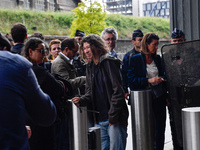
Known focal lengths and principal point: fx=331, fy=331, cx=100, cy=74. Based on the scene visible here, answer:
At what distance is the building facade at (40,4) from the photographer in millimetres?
33375

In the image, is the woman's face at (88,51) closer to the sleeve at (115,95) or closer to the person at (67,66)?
the sleeve at (115,95)

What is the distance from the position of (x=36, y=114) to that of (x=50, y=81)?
3.74 ft

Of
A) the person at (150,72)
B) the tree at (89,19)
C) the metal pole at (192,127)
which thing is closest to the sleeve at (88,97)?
the person at (150,72)

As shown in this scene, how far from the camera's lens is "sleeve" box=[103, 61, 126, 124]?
350 cm

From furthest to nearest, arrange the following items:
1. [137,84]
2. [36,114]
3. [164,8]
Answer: [164,8], [137,84], [36,114]

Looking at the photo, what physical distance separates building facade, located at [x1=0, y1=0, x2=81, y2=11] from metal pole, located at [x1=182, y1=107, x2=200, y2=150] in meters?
31.6

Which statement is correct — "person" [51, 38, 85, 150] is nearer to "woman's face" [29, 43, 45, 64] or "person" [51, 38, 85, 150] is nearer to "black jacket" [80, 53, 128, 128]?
"black jacket" [80, 53, 128, 128]

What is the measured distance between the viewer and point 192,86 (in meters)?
3.12

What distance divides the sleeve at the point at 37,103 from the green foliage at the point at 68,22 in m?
21.9

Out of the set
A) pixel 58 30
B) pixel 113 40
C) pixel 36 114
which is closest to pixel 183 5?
pixel 113 40

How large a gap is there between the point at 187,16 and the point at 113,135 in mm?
3229

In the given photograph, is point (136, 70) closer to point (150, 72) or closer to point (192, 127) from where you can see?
point (150, 72)

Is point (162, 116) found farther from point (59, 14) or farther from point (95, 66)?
point (59, 14)

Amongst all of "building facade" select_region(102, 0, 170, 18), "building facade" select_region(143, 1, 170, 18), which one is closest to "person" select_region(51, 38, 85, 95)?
"building facade" select_region(102, 0, 170, 18)
